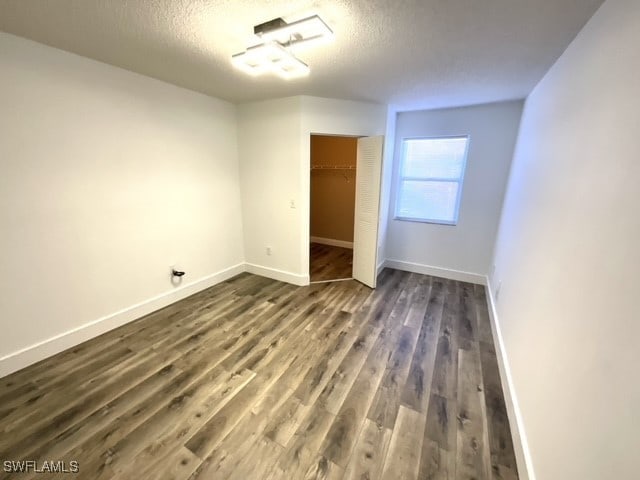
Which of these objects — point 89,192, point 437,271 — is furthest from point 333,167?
point 89,192

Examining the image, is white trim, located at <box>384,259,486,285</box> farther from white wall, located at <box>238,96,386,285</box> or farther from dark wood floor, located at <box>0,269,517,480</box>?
white wall, located at <box>238,96,386,285</box>

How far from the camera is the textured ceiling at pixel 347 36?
139 centimetres

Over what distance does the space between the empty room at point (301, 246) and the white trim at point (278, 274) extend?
0.14 ft

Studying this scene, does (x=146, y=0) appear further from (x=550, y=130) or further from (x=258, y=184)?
(x=550, y=130)

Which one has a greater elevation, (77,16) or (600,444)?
(77,16)

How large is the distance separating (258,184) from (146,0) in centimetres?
231

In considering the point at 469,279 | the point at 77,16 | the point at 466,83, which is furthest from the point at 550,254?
the point at 77,16

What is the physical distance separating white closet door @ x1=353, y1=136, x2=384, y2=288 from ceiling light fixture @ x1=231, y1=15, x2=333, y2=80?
1.53m

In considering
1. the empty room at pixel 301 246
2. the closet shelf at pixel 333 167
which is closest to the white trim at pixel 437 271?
the empty room at pixel 301 246

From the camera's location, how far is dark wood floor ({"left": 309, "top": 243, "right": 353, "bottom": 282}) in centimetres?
406

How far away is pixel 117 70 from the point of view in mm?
2309

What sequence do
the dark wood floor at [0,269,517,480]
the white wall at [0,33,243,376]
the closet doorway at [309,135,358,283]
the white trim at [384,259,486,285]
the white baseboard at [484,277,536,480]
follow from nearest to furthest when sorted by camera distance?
the white baseboard at [484,277,536,480] → the dark wood floor at [0,269,517,480] → the white wall at [0,33,243,376] → the white trim at [384,259,486,285] → the closet doorway at [309,135,358,283]

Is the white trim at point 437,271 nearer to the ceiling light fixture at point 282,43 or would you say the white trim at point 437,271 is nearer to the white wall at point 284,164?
the white wall at point 284,164
